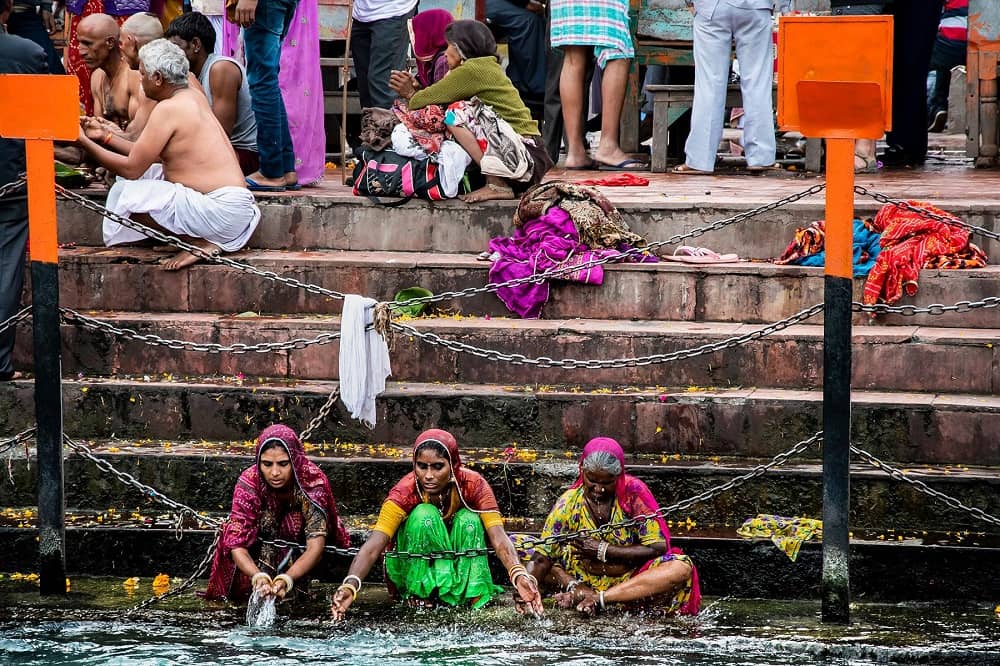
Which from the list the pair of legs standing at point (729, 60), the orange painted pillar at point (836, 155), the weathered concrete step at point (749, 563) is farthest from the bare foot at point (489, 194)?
the orange painted pillar at point (836, 155)

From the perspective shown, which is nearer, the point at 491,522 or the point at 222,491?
the point at 491,522

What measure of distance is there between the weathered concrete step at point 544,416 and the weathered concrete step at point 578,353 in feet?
0.34

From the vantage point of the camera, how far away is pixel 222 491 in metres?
7.41

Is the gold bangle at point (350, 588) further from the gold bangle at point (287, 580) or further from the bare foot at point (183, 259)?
the bare foot at point (183, 259)

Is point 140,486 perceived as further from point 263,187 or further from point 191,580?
point 263,187

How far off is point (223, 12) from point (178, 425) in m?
3.96

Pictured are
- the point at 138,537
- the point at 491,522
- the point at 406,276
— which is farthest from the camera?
the point at 406,276

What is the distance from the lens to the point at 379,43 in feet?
34.6

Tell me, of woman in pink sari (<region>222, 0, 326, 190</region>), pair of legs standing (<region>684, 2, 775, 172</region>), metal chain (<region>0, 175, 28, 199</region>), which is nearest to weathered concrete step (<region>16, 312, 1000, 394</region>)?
metal chain (<region>0, 175, 28, 199</region>)

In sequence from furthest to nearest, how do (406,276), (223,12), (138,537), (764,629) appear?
(223,12), (406,276), (138,537), (764,629)

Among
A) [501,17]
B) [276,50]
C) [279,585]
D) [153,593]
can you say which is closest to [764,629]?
[279,585]

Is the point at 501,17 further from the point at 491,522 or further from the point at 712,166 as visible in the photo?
the point at 491,522

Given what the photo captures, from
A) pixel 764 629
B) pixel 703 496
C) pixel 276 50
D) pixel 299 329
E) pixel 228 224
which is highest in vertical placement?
pixel 276 50

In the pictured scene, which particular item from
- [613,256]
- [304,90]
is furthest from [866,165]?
[304,90]
